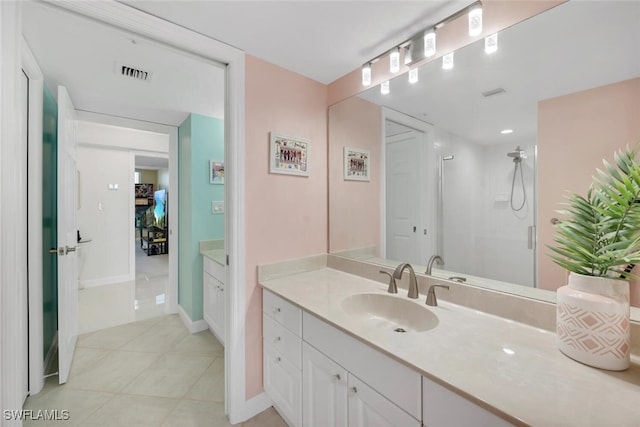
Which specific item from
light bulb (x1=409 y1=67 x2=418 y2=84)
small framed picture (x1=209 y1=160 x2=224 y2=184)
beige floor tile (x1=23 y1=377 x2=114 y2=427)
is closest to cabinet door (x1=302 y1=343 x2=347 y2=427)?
beige floor tile (x1=23 y1=377 x2=114 y2=427)

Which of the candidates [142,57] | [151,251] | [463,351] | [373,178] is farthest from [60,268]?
[151,251]

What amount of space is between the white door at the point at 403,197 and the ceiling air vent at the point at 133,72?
184cm

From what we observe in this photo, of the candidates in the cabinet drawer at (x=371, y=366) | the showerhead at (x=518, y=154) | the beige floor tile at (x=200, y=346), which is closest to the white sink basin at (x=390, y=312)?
the cabinet drawer at (x=371, y=366)

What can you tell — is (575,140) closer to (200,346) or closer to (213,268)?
(213,268)

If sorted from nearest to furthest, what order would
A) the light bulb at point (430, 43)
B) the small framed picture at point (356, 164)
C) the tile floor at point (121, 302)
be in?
the light bulb at point (430, 43) → the small framed picture at point (356, 164) → the tile floor at point (121, 302)

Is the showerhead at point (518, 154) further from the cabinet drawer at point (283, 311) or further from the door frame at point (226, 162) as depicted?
the door frame at point (226, 162)

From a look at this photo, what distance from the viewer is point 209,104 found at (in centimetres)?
248

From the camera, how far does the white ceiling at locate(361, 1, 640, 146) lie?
94 centimetres

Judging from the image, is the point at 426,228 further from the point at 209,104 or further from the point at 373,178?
the point at 209,104

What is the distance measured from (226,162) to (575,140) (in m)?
1.69

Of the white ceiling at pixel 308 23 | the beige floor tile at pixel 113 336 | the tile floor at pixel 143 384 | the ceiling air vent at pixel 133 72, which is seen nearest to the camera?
the white ceiling at pixel 308 23

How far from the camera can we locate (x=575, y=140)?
1.01m

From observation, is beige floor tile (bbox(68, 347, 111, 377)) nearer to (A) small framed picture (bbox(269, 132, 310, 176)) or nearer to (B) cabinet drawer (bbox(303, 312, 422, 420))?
(B) cabinet drawer (bbox(303, 312, 422, 420))

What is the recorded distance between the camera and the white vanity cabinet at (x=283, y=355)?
1365 millimetres
